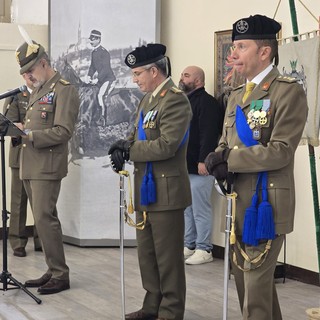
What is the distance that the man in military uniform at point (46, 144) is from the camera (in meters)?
4.84

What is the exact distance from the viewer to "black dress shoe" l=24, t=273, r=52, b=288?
5051 millimetres

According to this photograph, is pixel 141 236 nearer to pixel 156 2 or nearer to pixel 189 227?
pixel 189 227

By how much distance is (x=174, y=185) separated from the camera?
156 inches

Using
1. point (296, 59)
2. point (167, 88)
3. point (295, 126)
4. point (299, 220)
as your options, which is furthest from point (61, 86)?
point (295, 126)

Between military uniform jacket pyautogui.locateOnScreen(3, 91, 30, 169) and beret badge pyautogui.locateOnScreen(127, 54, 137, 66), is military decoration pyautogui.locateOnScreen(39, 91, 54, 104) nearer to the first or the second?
beret badge pyautogui.locateOnScreen(127, 54, 137, 66)

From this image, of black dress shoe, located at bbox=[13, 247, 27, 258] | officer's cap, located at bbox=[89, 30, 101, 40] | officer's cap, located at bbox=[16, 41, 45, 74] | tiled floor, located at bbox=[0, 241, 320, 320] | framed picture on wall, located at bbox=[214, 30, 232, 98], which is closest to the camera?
tiled floor, located at bbox=[0, 241, 320, 320]

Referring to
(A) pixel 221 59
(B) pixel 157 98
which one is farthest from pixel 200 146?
(B) pixel 157 98

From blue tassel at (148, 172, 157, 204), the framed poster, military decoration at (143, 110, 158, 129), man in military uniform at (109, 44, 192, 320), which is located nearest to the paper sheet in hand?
man in military uniform at (109, 44, 192, 320)

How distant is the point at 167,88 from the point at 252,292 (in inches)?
53.6

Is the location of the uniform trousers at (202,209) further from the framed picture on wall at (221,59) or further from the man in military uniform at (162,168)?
the man in military uniform at (162,168)

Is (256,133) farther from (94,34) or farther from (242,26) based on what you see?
(94,34)

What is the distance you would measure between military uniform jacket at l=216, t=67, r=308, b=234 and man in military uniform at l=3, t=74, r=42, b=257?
3.51 metres

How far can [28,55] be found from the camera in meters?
4.82

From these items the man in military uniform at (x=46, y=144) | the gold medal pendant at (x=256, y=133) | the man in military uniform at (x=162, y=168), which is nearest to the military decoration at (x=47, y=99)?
the man in military uniform at (x=46, y=144)
